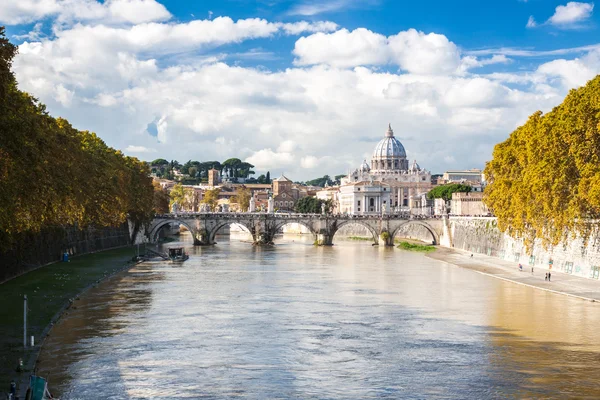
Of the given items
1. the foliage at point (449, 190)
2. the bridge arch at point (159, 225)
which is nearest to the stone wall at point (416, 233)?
the foliage at point (449, 190)

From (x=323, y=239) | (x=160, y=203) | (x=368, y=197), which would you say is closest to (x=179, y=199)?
(x=368, y=197)

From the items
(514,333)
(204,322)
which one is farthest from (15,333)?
(514,333)

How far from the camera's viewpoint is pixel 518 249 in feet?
221

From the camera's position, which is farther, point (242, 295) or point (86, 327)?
point (242, 295)

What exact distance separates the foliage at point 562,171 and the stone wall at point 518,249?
3.89 feet

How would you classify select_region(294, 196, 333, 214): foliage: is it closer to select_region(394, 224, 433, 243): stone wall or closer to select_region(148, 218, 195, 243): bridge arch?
select_region(394, 224, 433, 243): stone wall

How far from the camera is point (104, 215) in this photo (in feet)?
215

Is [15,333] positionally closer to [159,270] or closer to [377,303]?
[377,303]

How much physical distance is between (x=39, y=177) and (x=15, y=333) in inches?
217

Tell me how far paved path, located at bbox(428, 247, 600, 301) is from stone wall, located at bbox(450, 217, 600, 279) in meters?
0.62

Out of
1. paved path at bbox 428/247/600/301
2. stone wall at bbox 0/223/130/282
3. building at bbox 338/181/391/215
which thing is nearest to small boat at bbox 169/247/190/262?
stone wall at bbox 0/223/130/282

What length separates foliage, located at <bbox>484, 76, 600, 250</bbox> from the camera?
45.1 m

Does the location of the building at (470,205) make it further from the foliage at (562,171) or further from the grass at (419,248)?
the foliage at (562,171)

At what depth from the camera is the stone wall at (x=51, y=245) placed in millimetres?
45250
